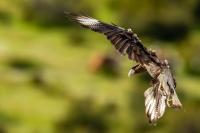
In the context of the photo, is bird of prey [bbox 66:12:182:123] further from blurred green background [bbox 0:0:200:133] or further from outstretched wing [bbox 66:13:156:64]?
blurred green background [bbox 0:0:200:133]

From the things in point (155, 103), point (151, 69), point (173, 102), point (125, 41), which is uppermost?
point (125, 41)

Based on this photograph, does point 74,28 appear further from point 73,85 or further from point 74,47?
point 73,85

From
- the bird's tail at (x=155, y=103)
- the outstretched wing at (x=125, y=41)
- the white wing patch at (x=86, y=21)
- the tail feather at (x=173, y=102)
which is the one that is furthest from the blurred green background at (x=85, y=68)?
the bird's tail at (x=155, y=103)

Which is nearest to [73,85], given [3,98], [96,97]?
[96,97]

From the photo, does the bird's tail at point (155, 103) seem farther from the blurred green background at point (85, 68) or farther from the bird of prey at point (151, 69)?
the blurred green background at point (85, 68)

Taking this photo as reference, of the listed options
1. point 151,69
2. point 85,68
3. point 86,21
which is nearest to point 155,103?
point 151,69

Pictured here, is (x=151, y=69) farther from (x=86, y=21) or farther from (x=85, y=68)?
(x=85, y=68)
